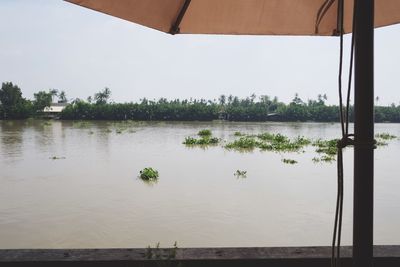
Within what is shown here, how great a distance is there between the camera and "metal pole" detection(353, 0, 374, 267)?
3.34 feet

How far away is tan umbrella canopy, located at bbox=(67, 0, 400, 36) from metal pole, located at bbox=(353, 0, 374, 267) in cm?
43

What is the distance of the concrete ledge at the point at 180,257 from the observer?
5.15 feet

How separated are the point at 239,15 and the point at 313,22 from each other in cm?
35

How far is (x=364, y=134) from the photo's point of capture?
1.02 metres

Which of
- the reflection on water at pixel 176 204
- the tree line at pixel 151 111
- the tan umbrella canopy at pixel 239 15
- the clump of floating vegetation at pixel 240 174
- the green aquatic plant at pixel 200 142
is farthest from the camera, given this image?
the tree line at pixel 151 111

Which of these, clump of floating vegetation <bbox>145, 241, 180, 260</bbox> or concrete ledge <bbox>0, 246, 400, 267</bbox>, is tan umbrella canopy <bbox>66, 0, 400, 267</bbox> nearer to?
concrete ledge <bbox>0, 246, 400, 267</bbox>

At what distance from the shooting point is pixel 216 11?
1.59m

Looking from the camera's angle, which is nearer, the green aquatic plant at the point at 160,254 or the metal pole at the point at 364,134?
the metal pole at the point at 364,134

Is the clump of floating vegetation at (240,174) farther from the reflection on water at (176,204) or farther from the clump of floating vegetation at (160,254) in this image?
the clump of floating vegetation at (160,254)

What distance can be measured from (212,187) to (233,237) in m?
3.76

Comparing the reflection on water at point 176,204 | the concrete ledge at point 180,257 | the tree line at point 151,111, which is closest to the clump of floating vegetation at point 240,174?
the reflection on water at point 176,204

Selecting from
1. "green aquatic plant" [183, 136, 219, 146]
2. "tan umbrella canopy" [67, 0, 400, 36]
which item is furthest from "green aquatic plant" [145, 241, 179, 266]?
"green aquatic plant" [183, 136, 219, 146]

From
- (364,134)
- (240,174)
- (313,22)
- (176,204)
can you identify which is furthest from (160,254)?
(240,174)

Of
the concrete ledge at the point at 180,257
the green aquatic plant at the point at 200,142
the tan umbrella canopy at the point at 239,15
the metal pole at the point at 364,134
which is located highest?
the tan umbrella canopy at the point at 239,15
